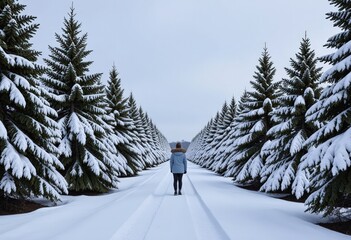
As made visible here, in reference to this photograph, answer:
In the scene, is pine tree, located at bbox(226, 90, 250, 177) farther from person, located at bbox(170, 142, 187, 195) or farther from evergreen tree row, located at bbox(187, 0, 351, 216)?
person, located at bbox(170, 142, 187, 195)

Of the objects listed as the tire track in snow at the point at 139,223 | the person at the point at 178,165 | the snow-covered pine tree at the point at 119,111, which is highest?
the snow-covered pine tree at the point at 119,111

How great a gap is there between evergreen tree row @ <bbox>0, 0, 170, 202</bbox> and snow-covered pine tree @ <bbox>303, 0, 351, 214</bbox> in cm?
769

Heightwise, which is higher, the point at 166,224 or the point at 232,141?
the point at 232,141

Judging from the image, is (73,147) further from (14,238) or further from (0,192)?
(14,238)

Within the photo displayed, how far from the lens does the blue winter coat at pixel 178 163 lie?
13.4 meters

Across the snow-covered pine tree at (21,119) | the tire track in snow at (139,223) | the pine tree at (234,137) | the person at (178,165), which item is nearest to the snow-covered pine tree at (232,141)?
the pine tree at (234,137)

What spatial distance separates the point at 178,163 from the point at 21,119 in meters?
6.56

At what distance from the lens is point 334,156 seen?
673cm

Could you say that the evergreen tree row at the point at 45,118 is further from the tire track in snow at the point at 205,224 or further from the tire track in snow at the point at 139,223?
the tire track in snow at the point at 205,224

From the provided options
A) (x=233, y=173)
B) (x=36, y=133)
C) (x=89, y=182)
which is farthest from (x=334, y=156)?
(x=233, y=173)

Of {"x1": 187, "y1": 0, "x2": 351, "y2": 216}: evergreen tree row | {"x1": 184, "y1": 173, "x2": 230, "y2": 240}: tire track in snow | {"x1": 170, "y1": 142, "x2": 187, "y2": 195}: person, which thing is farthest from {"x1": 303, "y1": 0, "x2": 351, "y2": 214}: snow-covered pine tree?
{"x1": 170, "y1": 142, "x2": 187, "y2": 195}: person

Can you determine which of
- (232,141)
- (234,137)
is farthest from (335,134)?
(232,141)

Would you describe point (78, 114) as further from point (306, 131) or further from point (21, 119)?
point (306, 131)

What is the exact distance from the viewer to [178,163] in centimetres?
1346
